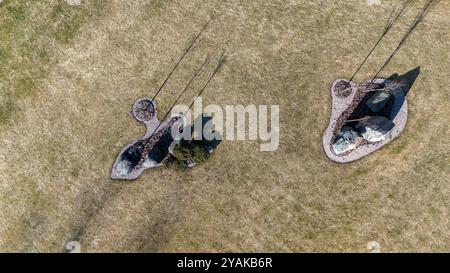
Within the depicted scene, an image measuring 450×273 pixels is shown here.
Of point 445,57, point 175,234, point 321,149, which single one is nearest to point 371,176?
point 321,149

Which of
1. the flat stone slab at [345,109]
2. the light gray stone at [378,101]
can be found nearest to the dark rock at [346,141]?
the flat stone slab at [345,109]

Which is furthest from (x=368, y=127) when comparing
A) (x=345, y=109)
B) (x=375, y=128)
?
(x=345, y=109)

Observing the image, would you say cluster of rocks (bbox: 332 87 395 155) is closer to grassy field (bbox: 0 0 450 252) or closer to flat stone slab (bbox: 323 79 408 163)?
flat stone slab (bbox: 323 79 408 163)

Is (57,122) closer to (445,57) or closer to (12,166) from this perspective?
(12,166)

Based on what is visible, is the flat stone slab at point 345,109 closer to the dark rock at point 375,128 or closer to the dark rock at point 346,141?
the dark rock at point 346,141

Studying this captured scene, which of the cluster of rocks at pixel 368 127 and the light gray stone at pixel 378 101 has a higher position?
the light gray stone at pixel 378 101

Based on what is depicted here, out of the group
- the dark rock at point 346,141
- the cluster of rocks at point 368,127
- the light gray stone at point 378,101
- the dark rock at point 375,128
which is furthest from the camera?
the light gray stone at point 378,101
